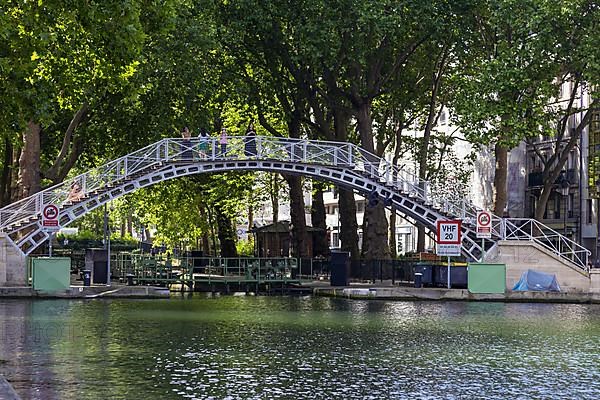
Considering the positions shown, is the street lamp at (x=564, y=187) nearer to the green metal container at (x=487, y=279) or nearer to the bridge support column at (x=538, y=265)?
the bridge support column at (x=538, y=265)

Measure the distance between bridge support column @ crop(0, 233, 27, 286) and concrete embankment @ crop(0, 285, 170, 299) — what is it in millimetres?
1207

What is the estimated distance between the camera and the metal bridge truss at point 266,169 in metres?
48.4

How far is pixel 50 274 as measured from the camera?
143ft

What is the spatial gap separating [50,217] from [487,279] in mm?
16483

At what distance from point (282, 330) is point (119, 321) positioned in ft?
15.9

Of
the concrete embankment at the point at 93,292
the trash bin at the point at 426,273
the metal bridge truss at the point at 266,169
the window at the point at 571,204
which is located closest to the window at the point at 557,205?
the window at the point at 571,204

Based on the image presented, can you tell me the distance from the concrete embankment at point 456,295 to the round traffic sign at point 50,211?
11437 mm

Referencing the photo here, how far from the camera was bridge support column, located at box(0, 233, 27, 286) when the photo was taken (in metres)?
44.5

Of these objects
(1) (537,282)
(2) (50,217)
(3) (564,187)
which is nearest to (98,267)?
(2) (50,217)

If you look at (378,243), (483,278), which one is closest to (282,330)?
(483,278)

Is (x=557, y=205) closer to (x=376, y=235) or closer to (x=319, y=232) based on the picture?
(x=319, y=232)

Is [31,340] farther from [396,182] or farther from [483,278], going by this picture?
[396,182]

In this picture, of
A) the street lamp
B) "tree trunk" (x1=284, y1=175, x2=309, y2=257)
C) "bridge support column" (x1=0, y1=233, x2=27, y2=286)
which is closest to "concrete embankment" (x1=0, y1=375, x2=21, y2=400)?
"bridge support column" (x1=0, y1=233, x2=27, y2=286)

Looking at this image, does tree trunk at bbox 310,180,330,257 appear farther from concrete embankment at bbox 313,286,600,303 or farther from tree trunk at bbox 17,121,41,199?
concrete embankment at bbox 313,286,600,303
